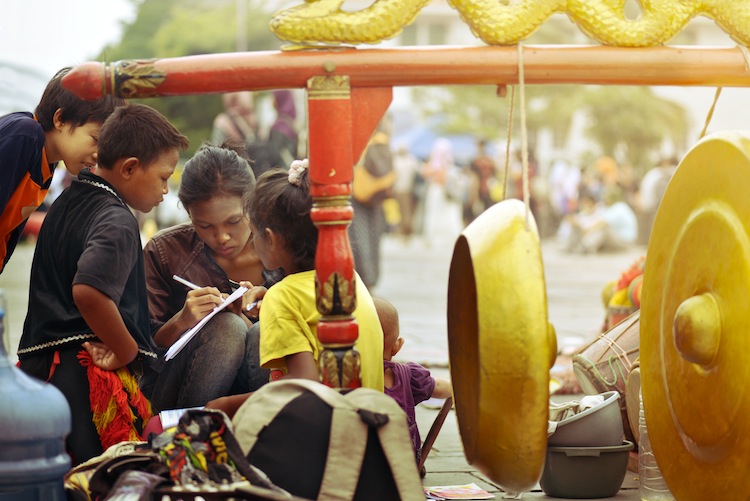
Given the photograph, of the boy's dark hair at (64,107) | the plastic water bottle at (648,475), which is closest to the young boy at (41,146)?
the boy's dark hair at (64,107)

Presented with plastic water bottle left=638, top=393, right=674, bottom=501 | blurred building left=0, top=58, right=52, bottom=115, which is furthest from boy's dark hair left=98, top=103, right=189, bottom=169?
blurred building left=0, top=58, right=52, bottom=115

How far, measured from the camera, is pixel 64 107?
3.43m

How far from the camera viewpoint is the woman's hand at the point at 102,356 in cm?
321

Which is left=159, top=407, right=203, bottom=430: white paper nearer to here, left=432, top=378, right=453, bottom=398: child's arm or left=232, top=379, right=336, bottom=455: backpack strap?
left=232, top=379, right=336, bottom=455: backpack strap

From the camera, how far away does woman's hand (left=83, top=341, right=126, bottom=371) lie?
10.5 feet

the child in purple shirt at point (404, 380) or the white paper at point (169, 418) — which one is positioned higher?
the white paper at point (169, 418)

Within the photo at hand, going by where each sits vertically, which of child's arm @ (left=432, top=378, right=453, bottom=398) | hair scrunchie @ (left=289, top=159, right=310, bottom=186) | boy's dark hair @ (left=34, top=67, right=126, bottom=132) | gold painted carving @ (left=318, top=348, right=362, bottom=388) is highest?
boy's dark hair @ (left=34, top=67, right=126, bottom=132)

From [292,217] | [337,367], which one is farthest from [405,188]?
[337,367]

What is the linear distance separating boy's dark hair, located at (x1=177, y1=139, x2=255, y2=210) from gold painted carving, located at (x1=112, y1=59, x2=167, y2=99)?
2.86ft

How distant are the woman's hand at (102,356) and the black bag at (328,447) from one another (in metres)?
0.68

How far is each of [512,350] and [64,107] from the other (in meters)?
1.58

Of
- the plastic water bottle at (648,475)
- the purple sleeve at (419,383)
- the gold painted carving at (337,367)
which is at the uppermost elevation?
the gold painted carving at (337,367)

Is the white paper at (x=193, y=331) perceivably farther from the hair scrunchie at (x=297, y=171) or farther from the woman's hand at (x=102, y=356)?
the hair scrunchie at (x=297, y=171)

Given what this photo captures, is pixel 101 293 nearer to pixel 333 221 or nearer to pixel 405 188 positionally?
pixel 333 221
